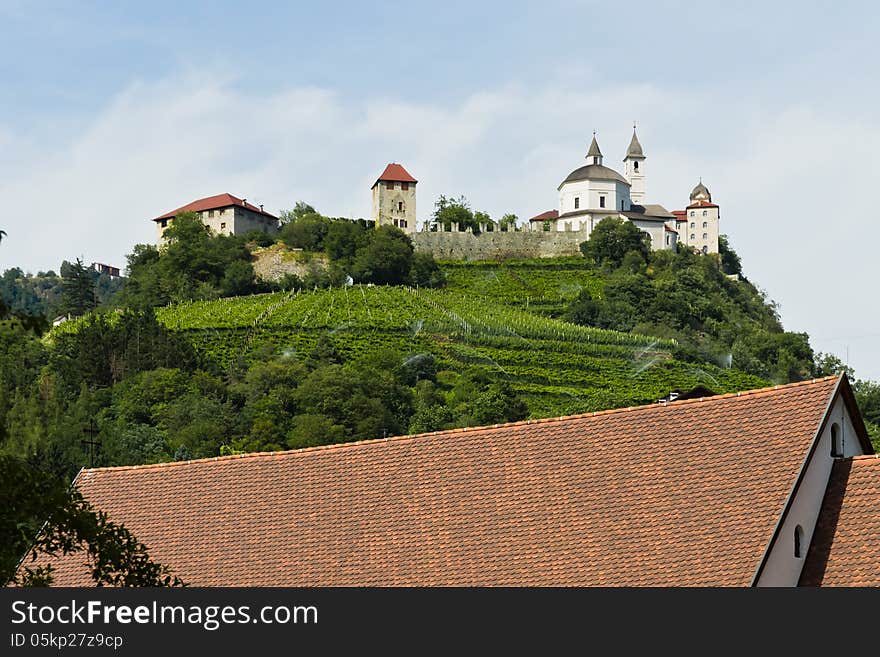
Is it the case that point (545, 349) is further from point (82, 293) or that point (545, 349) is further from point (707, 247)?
point (707, 247)

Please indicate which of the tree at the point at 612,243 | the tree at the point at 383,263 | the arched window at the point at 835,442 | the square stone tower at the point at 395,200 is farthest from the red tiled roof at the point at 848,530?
the square stone tower at the point at 395,200

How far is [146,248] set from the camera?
145375mm

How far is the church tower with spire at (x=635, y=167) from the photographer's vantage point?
172 metres

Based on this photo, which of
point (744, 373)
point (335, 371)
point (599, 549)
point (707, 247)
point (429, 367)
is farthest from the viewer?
point (707, 247)

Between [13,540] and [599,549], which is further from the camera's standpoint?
[599,549]

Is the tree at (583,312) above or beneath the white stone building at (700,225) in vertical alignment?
beneath

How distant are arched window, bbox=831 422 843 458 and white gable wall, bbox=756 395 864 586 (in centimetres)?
6

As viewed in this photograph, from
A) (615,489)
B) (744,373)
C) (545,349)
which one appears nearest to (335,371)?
(545,349)

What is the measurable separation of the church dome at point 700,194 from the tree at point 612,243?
32.6 metres

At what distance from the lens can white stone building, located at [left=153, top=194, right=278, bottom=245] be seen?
15412 centimetres

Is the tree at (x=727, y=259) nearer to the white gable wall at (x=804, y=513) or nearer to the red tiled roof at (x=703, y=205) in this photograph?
the red tiled roof at (x=703, y=205)

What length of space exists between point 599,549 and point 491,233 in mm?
132189

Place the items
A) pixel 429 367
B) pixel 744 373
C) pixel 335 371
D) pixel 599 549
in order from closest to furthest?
pixel 599 549 → pixel 335 371 → pixel 429 367 → pixel 744 373

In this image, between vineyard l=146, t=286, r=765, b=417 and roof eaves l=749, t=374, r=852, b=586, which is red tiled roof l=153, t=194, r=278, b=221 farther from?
roof eaves l=749, t=374, r=852, b=586
